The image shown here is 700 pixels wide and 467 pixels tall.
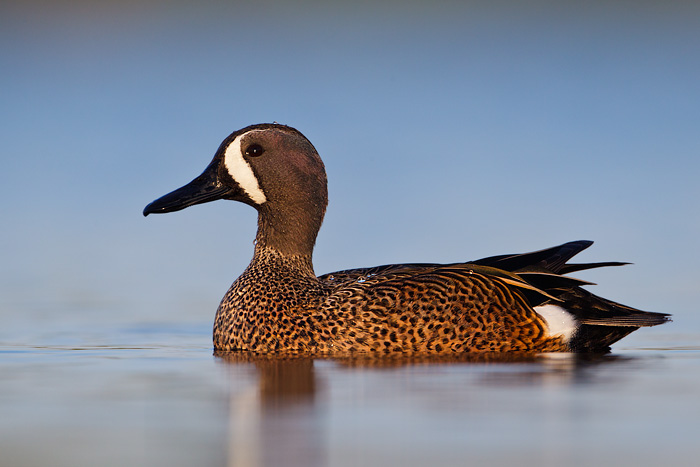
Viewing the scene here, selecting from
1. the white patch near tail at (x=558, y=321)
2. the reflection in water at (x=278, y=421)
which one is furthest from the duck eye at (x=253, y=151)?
the white patch near tail at (x=558, y=321)

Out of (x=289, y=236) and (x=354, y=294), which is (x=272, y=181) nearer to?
(x=289, y=236)

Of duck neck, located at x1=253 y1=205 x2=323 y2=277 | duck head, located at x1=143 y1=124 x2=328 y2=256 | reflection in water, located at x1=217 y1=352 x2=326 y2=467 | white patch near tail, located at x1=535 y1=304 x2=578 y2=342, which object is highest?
duck head, located at x1=143 y1=124 x2=328 y2=256

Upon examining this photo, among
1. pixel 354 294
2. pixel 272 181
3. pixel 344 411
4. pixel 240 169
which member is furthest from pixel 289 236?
pixel 344 411

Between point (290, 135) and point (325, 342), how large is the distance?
1627mm

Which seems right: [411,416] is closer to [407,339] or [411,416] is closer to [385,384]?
[385,384]

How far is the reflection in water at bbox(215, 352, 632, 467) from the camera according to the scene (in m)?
3.24

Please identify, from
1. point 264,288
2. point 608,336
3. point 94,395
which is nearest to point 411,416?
point 94,395

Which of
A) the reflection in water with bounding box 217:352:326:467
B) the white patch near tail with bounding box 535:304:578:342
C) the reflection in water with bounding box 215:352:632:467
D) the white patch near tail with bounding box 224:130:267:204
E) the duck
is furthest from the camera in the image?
Result: the white patch near tail with bounding box 224:130:267:204

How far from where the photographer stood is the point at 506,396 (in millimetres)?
4242

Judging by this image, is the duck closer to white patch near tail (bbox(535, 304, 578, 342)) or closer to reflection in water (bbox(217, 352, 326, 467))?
white patch near tail (bbox(535, 304, 578, 342))

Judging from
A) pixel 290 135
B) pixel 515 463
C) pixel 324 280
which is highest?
pixel 290 135

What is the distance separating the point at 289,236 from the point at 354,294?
926 mm

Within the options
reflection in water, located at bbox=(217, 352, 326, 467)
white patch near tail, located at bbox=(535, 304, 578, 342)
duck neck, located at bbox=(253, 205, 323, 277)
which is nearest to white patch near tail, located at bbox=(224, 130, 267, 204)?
duck neck, located at bbox=(253, 205, 323, 277)

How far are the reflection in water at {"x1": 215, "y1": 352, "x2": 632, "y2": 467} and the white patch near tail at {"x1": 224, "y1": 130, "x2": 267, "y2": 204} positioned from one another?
123 centimetres
